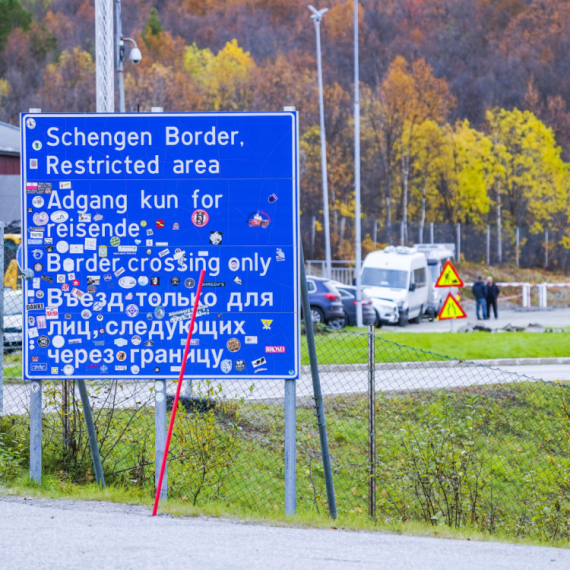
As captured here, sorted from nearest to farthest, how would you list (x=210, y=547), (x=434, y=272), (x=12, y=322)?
(x=210, y=547) < (x=12, y=322) < (x=434, y=272)

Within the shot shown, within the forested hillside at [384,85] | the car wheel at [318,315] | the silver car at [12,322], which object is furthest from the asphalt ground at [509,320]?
the silver car at [12,322]

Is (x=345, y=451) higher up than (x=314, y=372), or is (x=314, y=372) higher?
(x=314, y=372)

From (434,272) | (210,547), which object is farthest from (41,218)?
(434,272)

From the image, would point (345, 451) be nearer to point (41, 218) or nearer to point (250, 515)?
point (250, 515)

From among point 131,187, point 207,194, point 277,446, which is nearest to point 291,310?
point 207,194

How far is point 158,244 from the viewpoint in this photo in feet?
21.3

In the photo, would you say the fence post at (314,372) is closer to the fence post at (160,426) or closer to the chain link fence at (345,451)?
the chain link fence at (345,451)

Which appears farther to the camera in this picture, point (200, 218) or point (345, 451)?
point (345, 451)

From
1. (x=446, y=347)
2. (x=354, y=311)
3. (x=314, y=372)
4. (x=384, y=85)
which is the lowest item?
(x=446, y=347)

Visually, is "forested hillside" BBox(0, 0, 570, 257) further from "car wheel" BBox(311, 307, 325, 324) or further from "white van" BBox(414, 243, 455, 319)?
"car wheel" BBox(311, 307, 325, 324)

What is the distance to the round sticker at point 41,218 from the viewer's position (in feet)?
21.4

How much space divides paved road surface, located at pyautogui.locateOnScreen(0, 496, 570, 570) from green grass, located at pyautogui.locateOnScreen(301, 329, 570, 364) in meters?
9.54

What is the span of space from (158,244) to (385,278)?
23.1 meters

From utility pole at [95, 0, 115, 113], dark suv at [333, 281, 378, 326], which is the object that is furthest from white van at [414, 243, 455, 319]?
utility pole at [95, 0, 115, 113]
